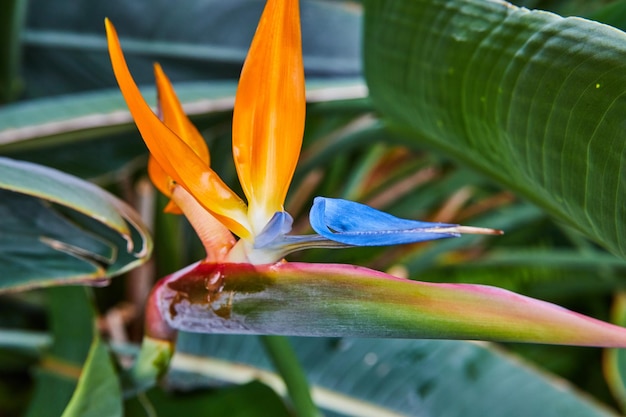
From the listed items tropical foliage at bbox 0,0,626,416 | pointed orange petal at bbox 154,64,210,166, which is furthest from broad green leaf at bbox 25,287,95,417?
pointed orange petal at bbox 154,64,210,166

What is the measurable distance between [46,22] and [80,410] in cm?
63

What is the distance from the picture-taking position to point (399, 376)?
0.66 m

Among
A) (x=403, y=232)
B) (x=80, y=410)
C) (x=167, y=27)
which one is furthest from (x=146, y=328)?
(x=167, y=27)

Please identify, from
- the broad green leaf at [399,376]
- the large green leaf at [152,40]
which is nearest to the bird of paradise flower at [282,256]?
the broad green leaf at [399,376]

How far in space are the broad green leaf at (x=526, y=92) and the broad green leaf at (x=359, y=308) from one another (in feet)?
0.30

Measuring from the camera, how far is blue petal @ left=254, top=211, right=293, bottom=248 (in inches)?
10.5

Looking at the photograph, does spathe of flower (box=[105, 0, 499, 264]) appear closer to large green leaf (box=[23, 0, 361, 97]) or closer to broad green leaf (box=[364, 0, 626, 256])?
broad green leaf (box=[364, 0, 626, 256])

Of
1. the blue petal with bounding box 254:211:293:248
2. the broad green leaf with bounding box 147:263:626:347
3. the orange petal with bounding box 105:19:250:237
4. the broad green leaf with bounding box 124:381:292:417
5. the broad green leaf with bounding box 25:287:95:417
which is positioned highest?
the orange petal with bounding box 105:19:250:237

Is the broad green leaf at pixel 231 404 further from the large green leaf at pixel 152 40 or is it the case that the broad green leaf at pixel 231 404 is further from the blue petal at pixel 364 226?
the large green leaf at pixel 152 40

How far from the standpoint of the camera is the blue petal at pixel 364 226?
0.25m

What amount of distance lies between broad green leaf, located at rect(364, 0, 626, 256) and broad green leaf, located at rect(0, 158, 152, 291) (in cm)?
22

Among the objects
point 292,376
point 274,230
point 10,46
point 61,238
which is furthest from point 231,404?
point 10,46

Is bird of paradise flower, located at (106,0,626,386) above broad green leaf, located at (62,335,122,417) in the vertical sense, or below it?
above

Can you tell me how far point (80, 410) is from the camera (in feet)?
1.20
